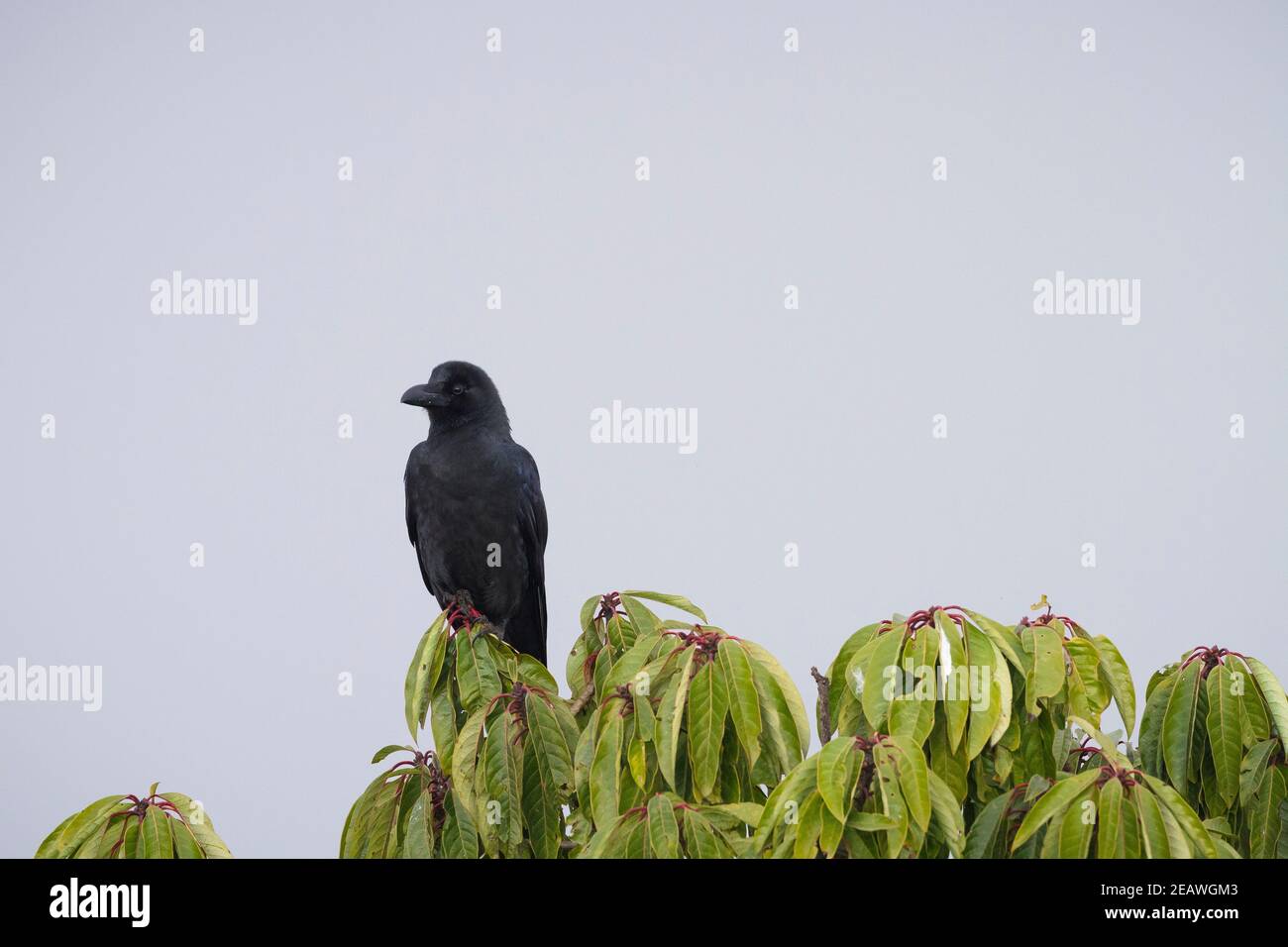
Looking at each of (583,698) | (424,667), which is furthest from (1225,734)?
(424,667)

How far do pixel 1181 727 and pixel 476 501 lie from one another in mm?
3462

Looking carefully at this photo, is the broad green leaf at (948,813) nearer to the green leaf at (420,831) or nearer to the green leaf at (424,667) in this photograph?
the green leaf at (420,831)

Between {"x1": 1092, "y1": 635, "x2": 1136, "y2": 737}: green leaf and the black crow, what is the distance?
10.4 ft

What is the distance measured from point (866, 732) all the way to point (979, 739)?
372 millimetres

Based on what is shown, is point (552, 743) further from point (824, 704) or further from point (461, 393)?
point (461, 393)

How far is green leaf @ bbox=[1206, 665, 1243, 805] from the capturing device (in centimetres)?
292

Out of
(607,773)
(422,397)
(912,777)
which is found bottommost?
(607,773)

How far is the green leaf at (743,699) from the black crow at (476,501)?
9.27 feet

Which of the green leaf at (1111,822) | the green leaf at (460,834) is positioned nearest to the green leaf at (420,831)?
the green leaf at (460,834)

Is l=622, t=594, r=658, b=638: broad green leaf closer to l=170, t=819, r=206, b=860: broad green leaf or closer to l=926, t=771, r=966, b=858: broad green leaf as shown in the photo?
l=926, t=771, r=966, b=858: broad green leaf

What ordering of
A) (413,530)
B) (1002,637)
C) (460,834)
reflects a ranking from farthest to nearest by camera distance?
(413,530) < (460,834) < (1002,637)

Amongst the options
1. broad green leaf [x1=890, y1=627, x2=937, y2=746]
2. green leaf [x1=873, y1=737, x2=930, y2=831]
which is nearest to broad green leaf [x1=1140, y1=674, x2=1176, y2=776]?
broad green leaf [x1=890, y1=627, x2=937, y2=746]

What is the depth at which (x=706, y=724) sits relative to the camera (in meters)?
2.79

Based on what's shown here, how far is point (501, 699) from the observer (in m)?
3.53
